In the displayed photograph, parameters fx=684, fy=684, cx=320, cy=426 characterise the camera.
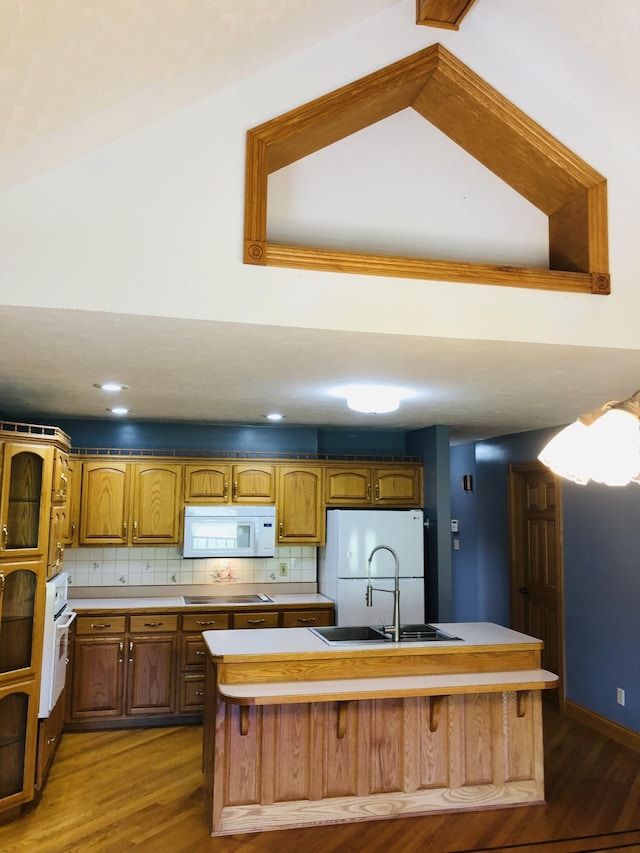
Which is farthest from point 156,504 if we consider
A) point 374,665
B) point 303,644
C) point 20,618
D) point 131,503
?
point 374,665

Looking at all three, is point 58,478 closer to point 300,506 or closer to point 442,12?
point 300,506

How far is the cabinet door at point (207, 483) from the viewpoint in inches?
218

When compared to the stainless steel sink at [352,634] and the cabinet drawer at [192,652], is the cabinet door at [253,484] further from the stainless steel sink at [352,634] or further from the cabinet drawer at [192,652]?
the stainless steel sink at [352,634]

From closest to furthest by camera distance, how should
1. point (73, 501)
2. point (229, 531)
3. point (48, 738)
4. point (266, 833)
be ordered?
1. point (266, 833)
2. point (48, 738)
3. point (73, 501)
4. point (229, 531)

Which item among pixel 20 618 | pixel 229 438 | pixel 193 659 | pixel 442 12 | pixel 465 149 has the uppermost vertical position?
pixel 442 12

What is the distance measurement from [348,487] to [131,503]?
A: 178 centimetres

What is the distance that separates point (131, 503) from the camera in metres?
5.41

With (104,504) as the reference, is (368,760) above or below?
below

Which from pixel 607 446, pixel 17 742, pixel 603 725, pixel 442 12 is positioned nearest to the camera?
pixel 607 446

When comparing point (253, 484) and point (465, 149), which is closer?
point (465, 149)

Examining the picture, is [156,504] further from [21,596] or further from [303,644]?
[303,644]

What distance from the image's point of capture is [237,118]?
8.87 ft

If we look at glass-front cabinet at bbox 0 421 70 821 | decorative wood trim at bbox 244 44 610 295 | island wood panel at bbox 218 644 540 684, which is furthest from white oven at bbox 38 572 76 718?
decorative wood trim at bbox 244 44 610 295

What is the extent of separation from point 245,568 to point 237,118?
13.3ft
